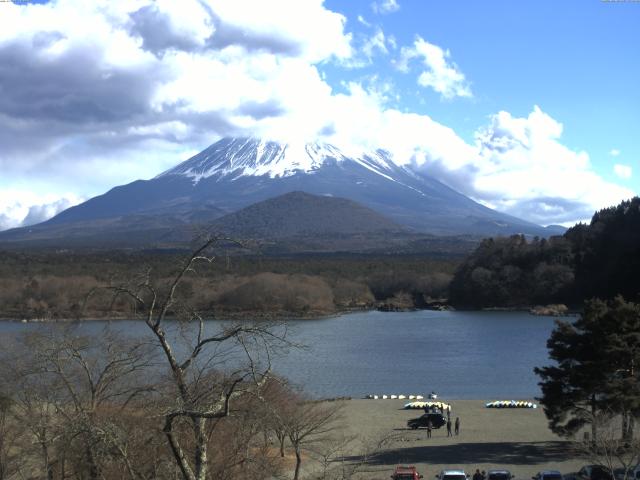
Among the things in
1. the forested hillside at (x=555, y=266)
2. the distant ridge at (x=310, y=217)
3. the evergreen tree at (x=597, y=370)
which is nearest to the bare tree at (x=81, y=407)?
the evergreen tree at (x=597, y=370)

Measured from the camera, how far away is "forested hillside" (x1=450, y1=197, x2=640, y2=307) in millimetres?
66875

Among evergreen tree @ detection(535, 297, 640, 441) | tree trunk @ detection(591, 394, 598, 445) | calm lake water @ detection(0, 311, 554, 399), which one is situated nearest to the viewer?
tree trunk @ detection(591, 394, 598, 445)

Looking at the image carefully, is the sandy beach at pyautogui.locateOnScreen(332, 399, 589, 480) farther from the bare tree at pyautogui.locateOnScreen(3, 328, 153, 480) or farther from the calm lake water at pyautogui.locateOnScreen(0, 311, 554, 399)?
the bare tree at pyautogui.locateOnScreen(3, 328, 153, 480)

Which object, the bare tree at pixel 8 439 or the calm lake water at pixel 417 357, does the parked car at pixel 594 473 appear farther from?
the calm lake water at pixel 417 357

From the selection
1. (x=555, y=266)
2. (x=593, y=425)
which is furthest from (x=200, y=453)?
(x=555, y=266)

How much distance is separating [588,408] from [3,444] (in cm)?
1135

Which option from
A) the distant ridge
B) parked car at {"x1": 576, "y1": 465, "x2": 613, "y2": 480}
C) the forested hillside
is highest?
the distant ridge

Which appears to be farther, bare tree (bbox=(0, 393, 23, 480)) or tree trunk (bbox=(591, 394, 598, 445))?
tree trunk (bbox=(591, 394, 598, 445))

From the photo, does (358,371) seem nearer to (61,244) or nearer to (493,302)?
(493,302)

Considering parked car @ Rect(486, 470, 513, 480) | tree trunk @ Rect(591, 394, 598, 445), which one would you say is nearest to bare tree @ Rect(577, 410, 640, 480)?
tree trunk @ Rect(591, 394, 598, 445)

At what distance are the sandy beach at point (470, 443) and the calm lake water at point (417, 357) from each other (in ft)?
13.8

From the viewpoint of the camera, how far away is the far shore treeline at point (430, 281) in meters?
61.4

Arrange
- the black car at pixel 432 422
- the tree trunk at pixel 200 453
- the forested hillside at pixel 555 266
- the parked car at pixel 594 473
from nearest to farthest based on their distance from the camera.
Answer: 1. the tree trunk at pixel 200 453
2. the parked car at pixel 594 473
3. the black car at pixel 432 422
4. the forested hillside at pixel 555 266

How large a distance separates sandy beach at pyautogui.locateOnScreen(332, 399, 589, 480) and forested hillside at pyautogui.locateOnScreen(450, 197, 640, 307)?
4472 centimetres
